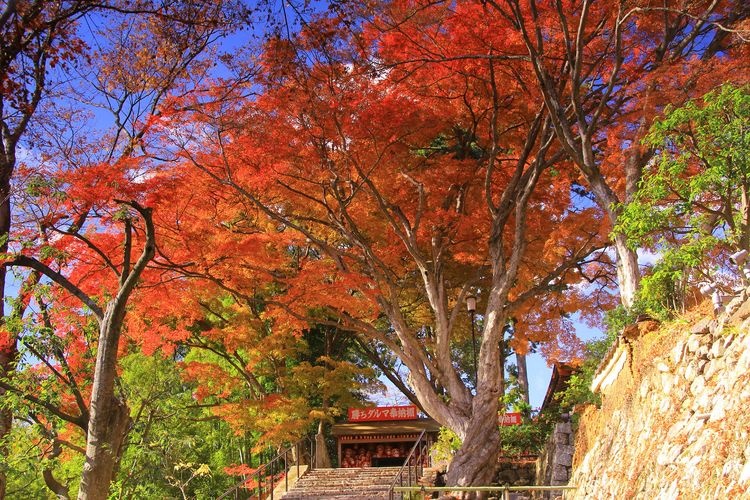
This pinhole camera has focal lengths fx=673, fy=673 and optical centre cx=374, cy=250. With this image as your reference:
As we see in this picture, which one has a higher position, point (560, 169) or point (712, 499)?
point (560, 169)

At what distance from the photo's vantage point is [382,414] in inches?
858

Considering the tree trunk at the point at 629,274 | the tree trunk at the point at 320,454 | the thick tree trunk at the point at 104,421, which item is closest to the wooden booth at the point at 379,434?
the tree trunk at the point at 320,454

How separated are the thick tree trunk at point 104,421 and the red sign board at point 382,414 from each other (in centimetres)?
1372

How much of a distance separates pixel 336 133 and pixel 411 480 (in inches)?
294

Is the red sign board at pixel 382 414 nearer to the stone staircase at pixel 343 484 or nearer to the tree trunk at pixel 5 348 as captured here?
the stone staircase at pixel 343 484

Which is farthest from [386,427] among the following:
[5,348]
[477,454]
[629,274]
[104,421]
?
[104,421]

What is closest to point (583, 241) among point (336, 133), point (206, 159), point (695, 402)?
point (336, 133)

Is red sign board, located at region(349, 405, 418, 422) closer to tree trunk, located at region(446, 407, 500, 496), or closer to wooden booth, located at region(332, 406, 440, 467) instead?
wooden booth, located at region(332, 406, 440, 467)

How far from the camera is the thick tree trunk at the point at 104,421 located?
7941 millimetres

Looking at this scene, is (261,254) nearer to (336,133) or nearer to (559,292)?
(336,133)

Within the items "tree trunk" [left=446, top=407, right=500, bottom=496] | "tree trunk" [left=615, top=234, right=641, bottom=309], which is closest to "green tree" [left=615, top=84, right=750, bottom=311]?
"tree trunk" [left=615, top=234, right=641, bottom=309]

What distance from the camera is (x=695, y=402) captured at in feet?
18.9

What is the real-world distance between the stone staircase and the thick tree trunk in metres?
6.15

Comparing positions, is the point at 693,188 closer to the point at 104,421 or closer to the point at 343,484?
the point at 104,421
